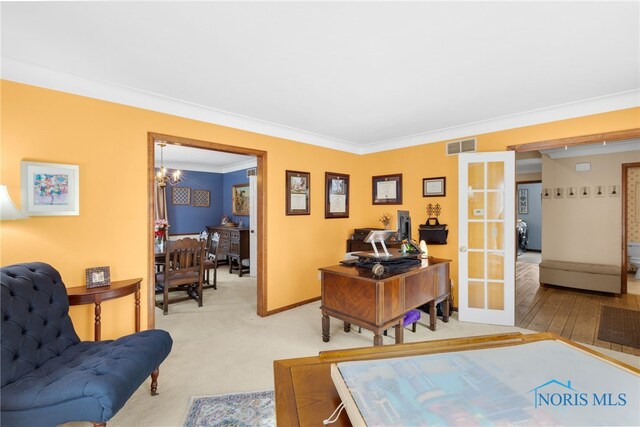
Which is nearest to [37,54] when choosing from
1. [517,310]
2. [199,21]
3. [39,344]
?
[199,21]

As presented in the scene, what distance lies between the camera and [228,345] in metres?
3.06

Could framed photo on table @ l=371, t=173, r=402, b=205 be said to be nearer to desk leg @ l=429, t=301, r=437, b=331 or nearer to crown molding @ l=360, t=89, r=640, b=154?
crown molding @ l=360, t=89, r=640, b=154

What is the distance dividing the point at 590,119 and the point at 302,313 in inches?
159

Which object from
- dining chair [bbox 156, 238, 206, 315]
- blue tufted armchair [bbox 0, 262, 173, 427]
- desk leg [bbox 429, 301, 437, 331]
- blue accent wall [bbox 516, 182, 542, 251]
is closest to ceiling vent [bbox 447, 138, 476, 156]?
desk leg [bbox 429, 301, 437, 331]

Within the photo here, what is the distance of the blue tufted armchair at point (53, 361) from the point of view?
1452mm

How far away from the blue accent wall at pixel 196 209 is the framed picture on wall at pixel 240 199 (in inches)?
22.4

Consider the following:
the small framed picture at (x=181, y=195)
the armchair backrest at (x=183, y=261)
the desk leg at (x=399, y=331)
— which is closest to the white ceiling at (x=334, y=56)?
the armchair backrest at (x=183, y=261)

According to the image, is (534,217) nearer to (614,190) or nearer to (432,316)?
(614,190)

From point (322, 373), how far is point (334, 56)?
2169 millimetres

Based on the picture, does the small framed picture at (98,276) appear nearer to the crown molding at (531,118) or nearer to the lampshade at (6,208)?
Answer: the lampshade at (6,208)

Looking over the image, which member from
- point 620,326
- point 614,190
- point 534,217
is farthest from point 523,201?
point 620,326

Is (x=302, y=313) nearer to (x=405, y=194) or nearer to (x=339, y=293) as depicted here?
(x=339, y=293)

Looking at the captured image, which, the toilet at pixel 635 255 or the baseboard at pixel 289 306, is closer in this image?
the baseboard at pixel 289 306

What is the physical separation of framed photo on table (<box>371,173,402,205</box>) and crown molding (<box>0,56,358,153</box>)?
1.65 meters
